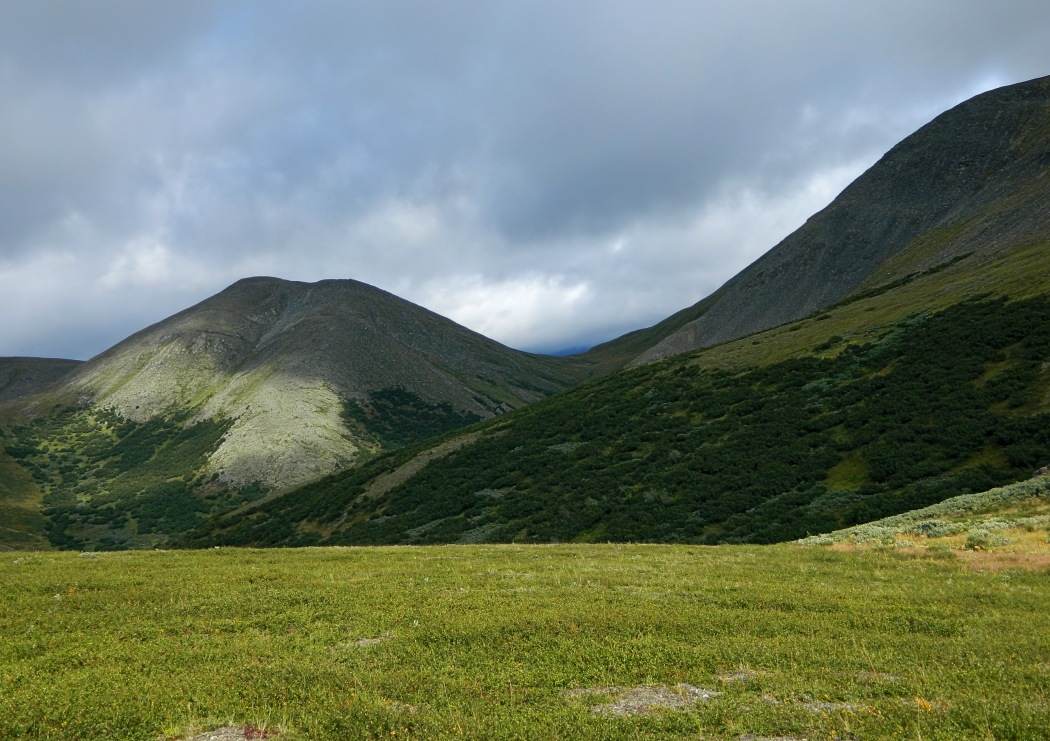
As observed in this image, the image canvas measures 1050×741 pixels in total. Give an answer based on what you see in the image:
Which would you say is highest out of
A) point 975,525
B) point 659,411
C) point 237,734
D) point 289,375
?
point 289,375

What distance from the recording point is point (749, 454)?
1818 inches

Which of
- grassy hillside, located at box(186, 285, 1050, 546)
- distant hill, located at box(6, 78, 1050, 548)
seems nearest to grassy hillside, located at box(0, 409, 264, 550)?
distant hill, located at box(6, 78, 1050, 548)

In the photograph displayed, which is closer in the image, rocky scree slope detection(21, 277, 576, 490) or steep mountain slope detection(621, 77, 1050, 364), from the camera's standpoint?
steep mountain slope detection(621, 77, 1050, 364)

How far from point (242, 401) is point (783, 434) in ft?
360

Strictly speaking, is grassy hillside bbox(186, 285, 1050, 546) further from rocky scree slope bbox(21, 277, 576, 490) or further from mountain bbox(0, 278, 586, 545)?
rocky scree slope bbox(21, 277, 576, 490)

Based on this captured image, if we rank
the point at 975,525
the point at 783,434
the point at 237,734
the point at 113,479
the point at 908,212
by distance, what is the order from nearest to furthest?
the point at 237,734 < the point at 975,525 < the point at 783,434 < the point at 113,479 < the point at 908,212

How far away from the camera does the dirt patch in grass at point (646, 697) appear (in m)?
9.94

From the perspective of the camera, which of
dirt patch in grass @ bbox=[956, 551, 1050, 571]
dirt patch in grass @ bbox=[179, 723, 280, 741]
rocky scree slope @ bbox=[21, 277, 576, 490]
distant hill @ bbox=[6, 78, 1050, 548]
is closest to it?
dirt patch in grass @ bbox=[179, 723, 280, 741]

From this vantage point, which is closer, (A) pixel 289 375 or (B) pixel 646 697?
(B) pixel 646 697

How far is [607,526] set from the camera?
42.8m

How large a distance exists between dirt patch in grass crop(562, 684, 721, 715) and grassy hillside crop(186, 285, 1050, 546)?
1035 inches

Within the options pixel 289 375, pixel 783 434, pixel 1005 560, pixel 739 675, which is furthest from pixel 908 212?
pixel 739 675

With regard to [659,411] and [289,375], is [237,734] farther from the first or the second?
[289,375]

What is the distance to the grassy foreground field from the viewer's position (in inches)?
367
